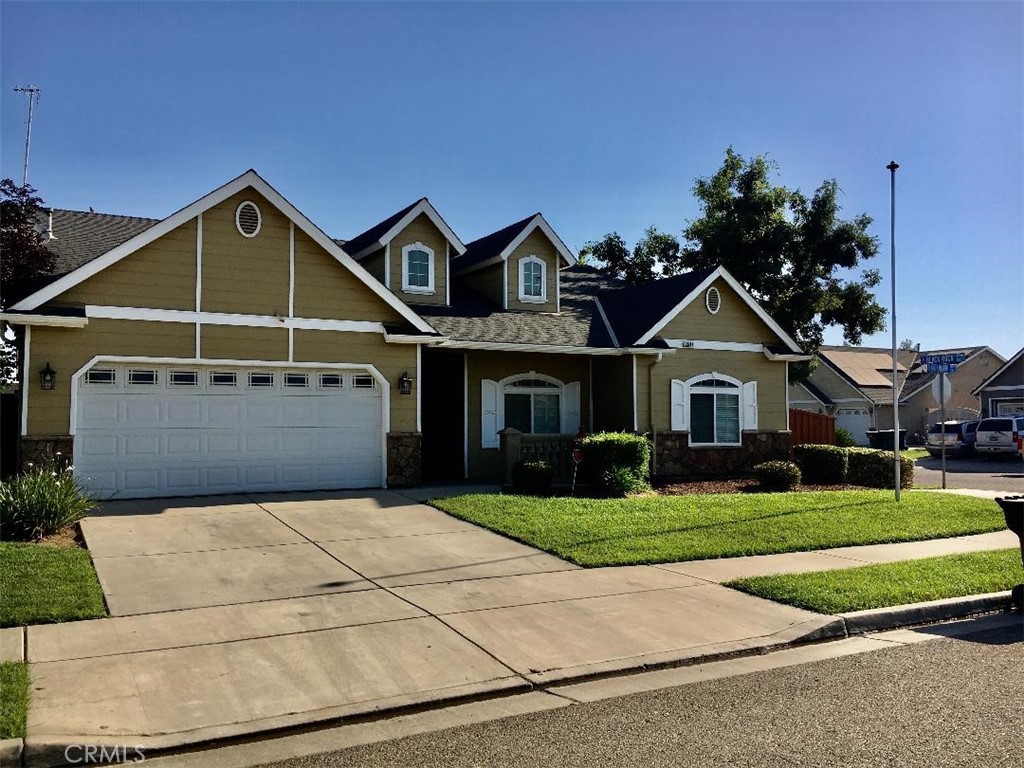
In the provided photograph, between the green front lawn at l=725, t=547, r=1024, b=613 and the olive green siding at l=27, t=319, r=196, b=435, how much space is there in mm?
10554

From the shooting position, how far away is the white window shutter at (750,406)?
21641 millimetres

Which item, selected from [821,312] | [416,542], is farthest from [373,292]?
[821,312]

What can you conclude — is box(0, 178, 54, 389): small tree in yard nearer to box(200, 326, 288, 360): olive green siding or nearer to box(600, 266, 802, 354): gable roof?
box(200, 326, 288, 360): olive green siding

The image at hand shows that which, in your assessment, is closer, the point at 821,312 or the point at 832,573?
the point at 832,573

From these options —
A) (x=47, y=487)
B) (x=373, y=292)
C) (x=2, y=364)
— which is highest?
(x=373, y=292)

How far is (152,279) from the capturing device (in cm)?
1461

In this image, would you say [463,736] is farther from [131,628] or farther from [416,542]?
[416,542]

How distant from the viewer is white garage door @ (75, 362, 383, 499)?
14.3m

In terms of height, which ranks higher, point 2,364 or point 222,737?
point 2,364

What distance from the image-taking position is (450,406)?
20438mm

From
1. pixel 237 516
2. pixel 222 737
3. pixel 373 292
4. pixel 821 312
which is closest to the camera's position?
pixel 222 737

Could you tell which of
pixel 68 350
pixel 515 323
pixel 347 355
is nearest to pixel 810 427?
pixel 515 323

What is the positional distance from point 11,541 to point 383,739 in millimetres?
7459

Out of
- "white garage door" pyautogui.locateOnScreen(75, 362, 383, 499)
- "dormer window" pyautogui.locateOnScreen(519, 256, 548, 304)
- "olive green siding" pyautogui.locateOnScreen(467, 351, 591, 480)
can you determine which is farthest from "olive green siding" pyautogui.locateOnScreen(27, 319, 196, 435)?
"dormer window" pyautogui.locateOnScreen(519, 256, 548, 304)
